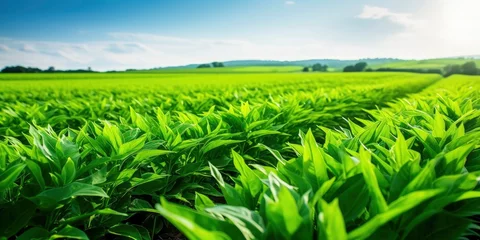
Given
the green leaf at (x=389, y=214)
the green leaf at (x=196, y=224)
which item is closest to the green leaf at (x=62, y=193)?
the green leaf at (x=196, y=224)

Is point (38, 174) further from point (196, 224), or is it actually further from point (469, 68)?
point (469, 68)

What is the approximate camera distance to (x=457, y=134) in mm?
2072

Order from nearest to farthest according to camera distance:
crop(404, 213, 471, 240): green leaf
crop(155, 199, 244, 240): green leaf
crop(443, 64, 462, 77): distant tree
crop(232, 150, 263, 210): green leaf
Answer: crop(155, 199, 244, 240): green leaf
crop(404, 213, 471, 240): green leaf
crop(232, 150, 263, 210): green leaf
crop(443, 64, 462, 77): distant tree

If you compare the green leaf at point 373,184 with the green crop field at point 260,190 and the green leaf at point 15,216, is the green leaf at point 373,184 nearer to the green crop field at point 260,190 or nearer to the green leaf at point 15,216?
the green crop field at point 260,190

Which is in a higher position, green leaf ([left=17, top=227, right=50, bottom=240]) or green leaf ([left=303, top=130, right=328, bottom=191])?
green leaf ([left=303, top=130, right=328, bottom=191])

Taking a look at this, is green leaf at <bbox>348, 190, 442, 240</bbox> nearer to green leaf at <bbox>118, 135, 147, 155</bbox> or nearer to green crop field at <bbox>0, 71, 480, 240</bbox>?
green crop field at <bbox>0, 71, 480, 240</bbox>

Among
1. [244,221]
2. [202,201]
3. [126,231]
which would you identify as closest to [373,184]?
[244,221]

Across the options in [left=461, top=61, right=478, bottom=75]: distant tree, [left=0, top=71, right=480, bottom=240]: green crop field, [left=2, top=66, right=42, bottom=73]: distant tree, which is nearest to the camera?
[left=0, top=71, right=480, bottom=240]: green crop field

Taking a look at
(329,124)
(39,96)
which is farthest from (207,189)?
Result: (39,96)

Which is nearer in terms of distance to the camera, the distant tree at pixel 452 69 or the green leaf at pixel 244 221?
the green leaf at pixel 244 221

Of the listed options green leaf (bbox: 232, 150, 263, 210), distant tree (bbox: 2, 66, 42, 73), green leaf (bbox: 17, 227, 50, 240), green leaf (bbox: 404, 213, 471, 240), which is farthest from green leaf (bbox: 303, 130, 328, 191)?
distant tree (bbox: 2, 66, 42, 73)

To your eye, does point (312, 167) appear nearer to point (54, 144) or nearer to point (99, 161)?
point (99, 161)

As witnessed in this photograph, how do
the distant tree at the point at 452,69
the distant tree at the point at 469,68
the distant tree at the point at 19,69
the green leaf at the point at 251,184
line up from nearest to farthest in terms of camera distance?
the green leaf at the point at 251,184 < the distant tree at the point at 19,69 < the distant tree at the point at 469,68 < the distant tree at the point at 452,69

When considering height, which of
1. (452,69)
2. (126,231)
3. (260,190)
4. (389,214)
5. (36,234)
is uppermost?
(389,214)
